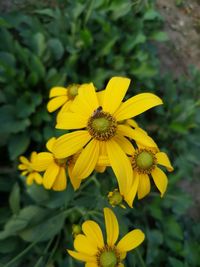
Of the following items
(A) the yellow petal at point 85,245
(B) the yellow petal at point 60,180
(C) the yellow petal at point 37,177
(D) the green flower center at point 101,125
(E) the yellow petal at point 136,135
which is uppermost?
(D) the green flower center at point 101,125

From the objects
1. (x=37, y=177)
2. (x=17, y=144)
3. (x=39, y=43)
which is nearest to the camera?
(x=37, y=177)

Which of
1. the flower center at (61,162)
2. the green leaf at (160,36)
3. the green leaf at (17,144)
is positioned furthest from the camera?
the green leaf at (160,36)

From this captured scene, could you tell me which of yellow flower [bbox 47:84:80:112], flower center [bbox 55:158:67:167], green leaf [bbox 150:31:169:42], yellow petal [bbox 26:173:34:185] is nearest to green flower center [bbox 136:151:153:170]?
flower center [bbox 55:158:67:167]

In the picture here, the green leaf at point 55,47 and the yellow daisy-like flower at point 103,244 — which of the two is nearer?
the yellow daisy-like flower at point 103,244

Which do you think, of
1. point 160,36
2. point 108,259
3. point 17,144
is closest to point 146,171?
point 108,259

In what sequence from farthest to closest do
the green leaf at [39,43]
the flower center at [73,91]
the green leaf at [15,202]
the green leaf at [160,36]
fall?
the green leaf at [160,36], the green leaf at [39,43], the green leaf at [15,202], the flower center at [73,91]

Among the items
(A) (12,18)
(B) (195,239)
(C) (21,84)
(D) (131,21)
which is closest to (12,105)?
(C) (21,84)

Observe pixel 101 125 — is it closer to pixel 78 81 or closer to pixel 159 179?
pixel 159 179

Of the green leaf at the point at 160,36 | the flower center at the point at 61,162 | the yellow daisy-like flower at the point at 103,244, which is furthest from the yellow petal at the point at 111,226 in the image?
the green leaf at the point at 160,36

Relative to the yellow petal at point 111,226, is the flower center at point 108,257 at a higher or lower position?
lower

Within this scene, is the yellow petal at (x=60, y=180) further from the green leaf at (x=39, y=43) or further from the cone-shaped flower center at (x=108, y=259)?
the green leaf at (x=39, y=43)
